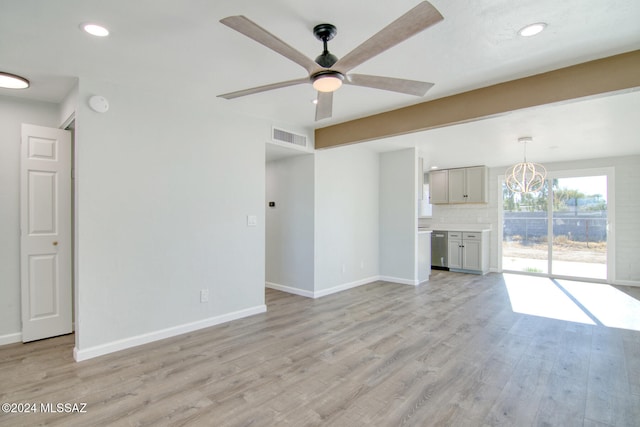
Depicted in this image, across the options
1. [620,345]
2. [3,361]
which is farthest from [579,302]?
[3,361]

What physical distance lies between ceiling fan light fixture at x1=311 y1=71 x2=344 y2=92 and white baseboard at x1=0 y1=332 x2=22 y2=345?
12.2ft

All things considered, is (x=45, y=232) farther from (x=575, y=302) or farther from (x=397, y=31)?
(x=575, y=302)

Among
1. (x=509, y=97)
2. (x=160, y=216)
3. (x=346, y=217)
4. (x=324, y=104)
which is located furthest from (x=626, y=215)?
(x=160, y=216)

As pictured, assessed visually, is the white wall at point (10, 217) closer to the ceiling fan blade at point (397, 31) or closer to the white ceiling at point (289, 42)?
the white ceiling at point (289, 42)

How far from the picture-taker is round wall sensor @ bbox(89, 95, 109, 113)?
9.07ft

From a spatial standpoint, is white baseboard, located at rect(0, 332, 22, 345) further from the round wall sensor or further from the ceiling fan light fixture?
the ceiling fan light fixture

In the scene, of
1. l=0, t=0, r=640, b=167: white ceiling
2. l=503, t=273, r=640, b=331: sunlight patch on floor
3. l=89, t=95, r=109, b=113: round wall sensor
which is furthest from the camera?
l=503, t=273, r=640, b=331: sunlight patch on floor

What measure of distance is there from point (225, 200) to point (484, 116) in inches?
113

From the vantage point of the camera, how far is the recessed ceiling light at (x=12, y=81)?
2650 millimetres

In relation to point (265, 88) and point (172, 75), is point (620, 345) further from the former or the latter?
point (172, 75)

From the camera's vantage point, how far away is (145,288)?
3051 millimetres

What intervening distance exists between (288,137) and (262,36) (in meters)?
2.74

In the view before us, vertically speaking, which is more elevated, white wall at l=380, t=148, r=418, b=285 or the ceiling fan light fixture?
the ceiling fan light fixture

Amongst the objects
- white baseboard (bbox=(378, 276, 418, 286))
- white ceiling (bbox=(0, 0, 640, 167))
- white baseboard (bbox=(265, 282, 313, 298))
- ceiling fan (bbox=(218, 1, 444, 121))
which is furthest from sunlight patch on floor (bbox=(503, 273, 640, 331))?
ceiling fan (bbox=(218, 1, 444, 121))
